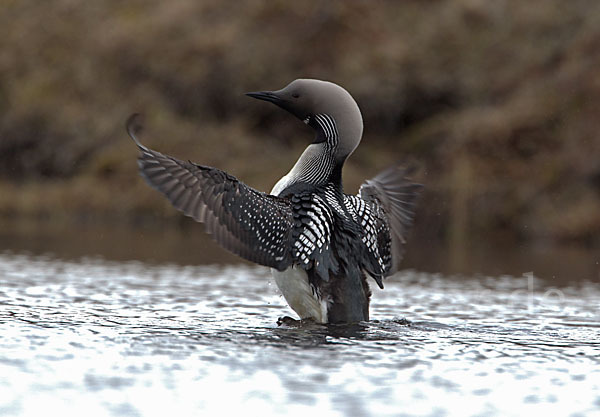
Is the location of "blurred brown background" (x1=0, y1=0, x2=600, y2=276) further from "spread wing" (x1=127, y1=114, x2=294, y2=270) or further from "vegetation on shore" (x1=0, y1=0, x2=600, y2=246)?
"spread wing" (x1=127, y1=114, x2=294, y2=270)

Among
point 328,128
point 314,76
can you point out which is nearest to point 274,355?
point 328,128

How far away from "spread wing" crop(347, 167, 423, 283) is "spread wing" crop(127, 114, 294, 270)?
1.12 meters

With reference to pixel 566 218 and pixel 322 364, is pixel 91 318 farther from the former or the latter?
pixel 566 218

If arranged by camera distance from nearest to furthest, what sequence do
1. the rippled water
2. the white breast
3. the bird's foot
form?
the rippled water → the bird's foot → the white breast

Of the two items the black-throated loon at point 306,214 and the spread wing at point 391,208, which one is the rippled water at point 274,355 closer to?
the black-throated loon at point 306,214

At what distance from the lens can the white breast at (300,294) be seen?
6.49 m

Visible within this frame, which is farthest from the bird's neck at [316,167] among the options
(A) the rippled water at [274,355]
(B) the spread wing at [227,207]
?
(A) the rippled water at [274,355]

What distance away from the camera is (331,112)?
6.81 metres

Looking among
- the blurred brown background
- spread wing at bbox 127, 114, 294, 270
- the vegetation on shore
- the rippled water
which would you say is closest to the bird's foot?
the rippled water

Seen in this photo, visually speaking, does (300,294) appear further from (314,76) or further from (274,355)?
(314,76)

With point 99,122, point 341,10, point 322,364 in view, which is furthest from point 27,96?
point 322,364

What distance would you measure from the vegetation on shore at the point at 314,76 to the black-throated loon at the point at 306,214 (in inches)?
449

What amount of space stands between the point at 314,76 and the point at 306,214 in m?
18.8

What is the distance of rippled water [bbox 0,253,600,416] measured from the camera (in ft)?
13.2
